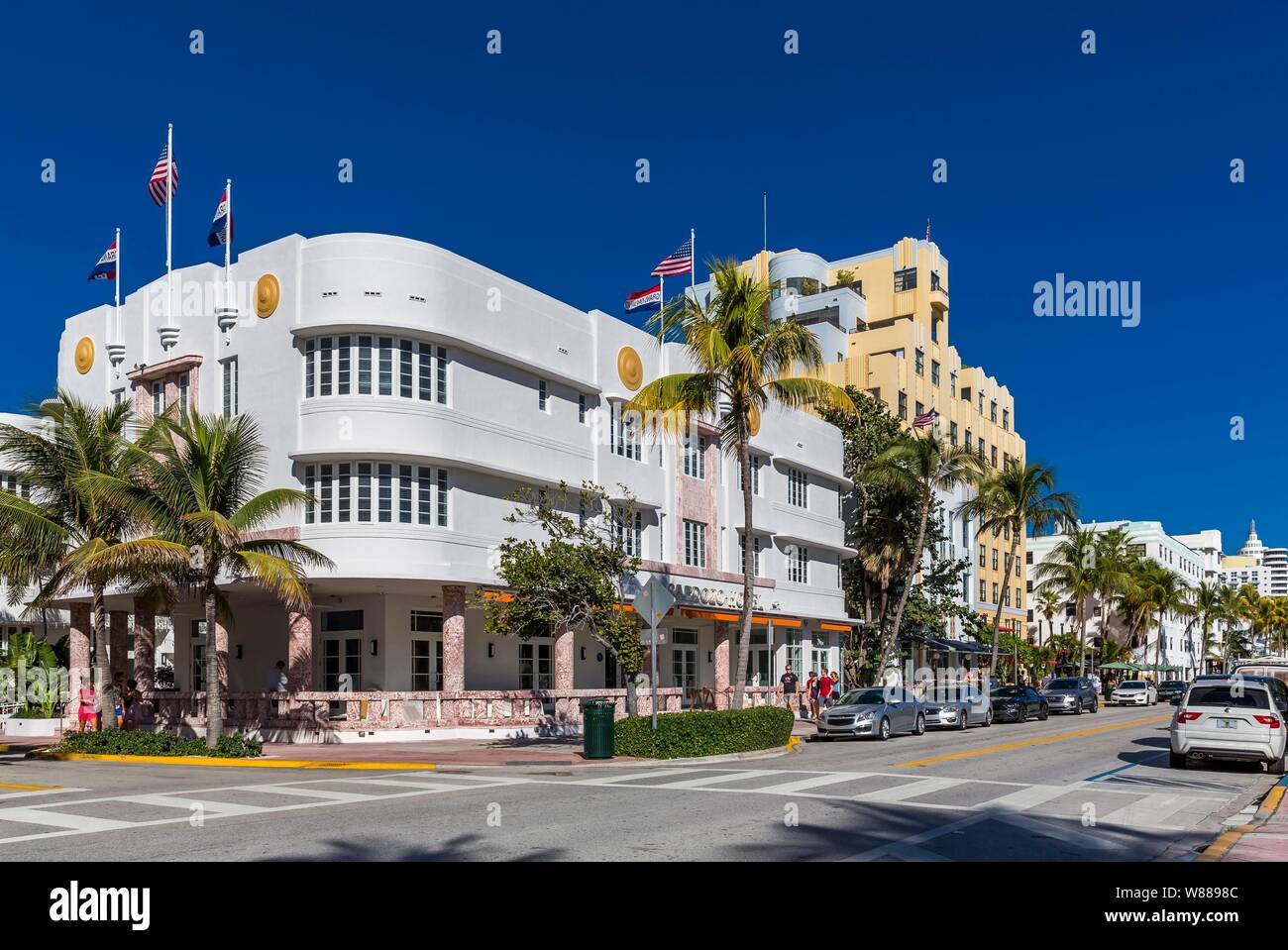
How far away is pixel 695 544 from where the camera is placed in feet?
131

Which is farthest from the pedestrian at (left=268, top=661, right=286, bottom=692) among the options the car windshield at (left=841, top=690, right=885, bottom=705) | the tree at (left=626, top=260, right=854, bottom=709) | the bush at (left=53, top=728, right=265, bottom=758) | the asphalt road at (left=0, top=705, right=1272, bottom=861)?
the car windshield at (left=841, top=690, right=885, bottom=705)

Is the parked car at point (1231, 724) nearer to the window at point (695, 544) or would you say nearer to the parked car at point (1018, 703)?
the parked car at point (1018, 703)

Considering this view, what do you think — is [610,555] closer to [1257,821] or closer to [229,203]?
[229,203]

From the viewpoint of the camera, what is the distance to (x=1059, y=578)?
69.5 m

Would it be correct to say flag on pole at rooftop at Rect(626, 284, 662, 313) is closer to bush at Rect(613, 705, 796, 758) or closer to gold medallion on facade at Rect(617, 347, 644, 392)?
gold medallion on facade at Rect(617, 347, 644, 392)

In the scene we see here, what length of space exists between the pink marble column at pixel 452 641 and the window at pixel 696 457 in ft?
39.2

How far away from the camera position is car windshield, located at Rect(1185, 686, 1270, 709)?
19.4 meters

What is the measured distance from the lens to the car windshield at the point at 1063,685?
48.7 m

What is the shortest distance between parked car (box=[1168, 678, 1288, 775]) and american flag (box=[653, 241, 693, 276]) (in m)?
20.9

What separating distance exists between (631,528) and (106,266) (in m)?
17.1

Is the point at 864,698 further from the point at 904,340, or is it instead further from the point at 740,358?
the point at 904,340

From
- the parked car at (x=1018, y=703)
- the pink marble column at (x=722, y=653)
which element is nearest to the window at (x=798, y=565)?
the pink marble column at (x=722, y=653)

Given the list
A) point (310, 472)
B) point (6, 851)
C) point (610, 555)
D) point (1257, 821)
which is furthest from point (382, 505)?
point (1257, 821)

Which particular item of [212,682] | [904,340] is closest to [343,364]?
[212,682]
